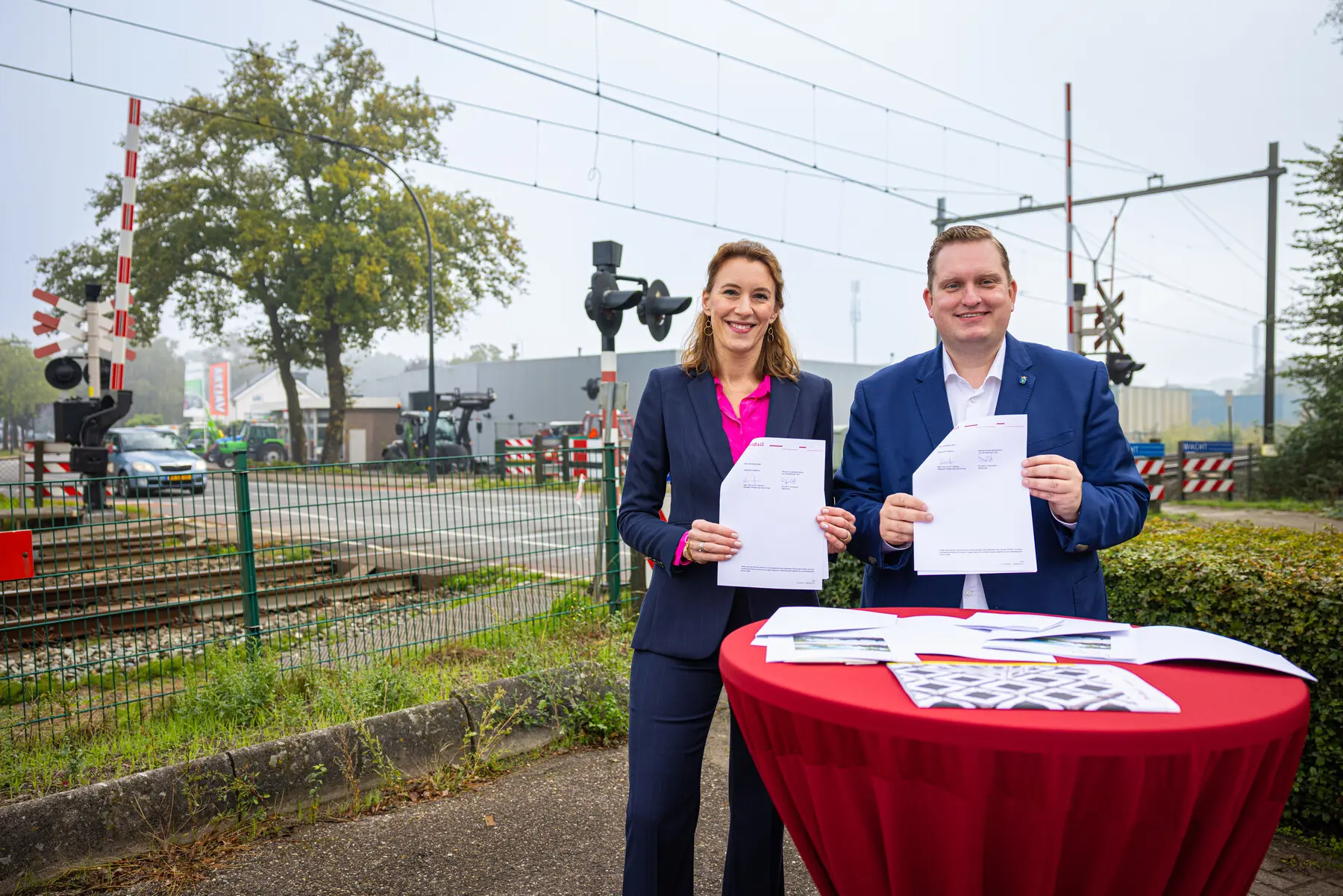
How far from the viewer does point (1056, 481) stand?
6.64 ft

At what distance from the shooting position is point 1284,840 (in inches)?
139

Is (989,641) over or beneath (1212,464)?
over

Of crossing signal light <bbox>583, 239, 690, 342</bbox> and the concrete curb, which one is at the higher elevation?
crossing signal light <bbox>583, 239, 690, 342</bbox>

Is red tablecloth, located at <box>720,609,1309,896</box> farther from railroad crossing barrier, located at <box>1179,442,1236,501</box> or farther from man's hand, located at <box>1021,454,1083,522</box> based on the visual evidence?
railroad crossing barrier, located at <box>1179,442,1236,501</box>

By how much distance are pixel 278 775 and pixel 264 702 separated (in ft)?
2.63

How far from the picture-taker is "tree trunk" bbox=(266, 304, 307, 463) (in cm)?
3197

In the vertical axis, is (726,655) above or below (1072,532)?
below

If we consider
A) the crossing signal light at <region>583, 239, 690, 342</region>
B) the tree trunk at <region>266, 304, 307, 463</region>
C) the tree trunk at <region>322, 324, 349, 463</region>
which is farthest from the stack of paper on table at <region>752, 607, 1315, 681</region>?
the tree trunk at <region>266, 304, 307, 463</region>

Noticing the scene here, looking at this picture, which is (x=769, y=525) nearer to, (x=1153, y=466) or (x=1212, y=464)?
(x=1153, y=466)

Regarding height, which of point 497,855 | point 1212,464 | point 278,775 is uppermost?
point 1212,464

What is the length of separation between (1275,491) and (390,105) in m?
28.2

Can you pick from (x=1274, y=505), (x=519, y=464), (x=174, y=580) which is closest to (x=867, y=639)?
(x=519, y=464)

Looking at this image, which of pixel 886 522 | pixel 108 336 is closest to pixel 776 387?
pixel 886 522

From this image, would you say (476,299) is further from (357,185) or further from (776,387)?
(776,387)
